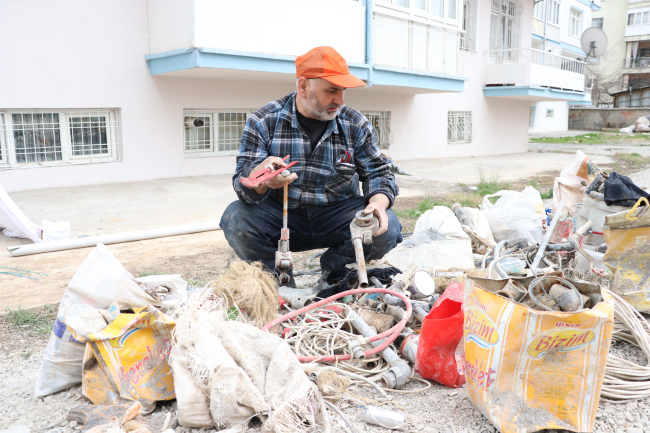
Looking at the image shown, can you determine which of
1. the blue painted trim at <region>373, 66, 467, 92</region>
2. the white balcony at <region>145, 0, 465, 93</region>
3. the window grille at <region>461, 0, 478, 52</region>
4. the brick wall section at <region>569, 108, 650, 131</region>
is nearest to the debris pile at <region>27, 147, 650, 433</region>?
the white balcony at <region>145, 0, 465, 93</region>

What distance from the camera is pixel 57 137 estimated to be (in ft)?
25.7

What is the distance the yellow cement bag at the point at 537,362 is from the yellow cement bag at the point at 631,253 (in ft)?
4.46

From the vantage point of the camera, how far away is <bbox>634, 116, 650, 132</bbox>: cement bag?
26.2m

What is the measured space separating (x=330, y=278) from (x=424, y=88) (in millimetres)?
9414

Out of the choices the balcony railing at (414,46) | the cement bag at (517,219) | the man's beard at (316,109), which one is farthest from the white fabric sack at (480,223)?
the balcony railing at (414,46)

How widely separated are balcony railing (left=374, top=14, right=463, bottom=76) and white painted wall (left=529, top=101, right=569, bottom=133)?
14288 millimetres

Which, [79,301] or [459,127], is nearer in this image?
[79,301]

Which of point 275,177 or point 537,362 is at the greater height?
point 275,177

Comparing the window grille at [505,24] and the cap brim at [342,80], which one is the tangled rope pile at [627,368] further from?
the window grille at [505,24]

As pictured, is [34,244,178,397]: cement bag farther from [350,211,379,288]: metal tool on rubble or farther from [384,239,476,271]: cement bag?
[384,239,476,271]: cement bag

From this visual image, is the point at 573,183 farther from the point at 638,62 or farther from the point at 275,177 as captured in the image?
the point at 638,62

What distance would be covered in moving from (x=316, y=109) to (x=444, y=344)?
1605mm

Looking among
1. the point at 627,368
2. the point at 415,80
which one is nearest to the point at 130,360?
the point at 627,368

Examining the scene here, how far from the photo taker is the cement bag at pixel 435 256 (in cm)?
379
